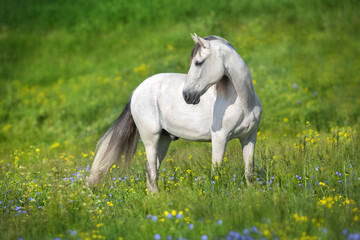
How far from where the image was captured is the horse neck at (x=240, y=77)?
477 cm

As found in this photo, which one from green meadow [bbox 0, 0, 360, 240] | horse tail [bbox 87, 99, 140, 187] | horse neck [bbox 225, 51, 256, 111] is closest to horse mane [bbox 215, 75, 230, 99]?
horse neck [bbox 225, 51, 256, 111]

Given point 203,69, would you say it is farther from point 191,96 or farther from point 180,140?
point 180,140

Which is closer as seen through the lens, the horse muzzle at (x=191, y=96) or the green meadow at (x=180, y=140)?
the green meadow at (x=180, y=140)

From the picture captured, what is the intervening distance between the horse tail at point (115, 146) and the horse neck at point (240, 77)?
1.74 metres

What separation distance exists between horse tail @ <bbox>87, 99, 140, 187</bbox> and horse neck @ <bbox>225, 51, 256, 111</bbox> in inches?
68.5

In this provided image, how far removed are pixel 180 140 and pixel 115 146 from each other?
307 centimetres

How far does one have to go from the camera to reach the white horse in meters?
4.70

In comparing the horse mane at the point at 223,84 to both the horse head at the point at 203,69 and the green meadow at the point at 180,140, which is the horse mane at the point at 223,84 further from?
the green meadow at the point at 180,140

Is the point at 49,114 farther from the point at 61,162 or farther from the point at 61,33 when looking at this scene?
the point at 61,33

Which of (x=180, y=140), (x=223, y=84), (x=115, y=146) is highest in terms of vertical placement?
(x=223, y=84)

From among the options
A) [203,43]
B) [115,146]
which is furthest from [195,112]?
[115,146]

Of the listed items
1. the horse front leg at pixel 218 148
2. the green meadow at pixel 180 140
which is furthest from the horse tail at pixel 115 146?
the horse front leg at pixel 218 148

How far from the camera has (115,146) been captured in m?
5.96

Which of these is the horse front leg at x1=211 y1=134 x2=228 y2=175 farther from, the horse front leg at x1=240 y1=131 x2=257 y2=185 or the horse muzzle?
the horse muzzle
